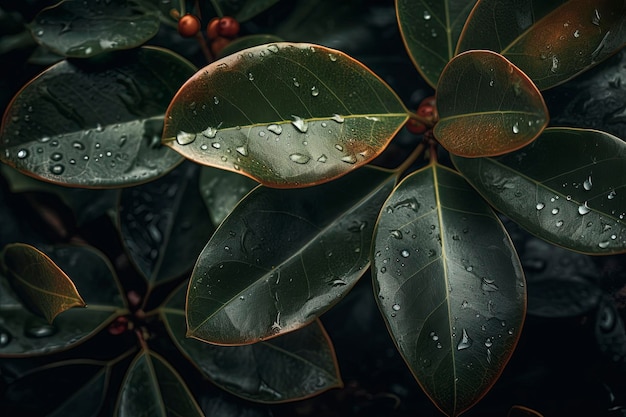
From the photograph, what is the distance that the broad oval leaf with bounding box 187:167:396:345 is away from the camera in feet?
2.47

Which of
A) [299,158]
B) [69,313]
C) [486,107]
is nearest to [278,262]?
[299,158]

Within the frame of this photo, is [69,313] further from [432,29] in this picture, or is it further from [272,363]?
[432,29]

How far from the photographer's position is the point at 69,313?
1.01 metres

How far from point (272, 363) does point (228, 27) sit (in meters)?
0.51

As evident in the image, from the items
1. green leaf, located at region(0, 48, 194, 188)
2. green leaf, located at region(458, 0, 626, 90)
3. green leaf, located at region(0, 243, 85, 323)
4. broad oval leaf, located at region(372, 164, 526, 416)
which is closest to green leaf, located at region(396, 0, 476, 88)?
green leaf, located at region(458, 0, 626, 90)

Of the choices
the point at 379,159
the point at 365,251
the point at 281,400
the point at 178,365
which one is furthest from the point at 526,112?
the point at 178,365

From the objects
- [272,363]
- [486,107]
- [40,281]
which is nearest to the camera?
[486,107]

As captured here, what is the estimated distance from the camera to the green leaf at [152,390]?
968mm

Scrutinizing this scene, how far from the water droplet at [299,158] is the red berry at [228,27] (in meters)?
0.34

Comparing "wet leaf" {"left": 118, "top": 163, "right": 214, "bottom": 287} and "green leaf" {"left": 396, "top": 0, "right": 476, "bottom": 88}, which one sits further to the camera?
"wet leaf" {"left": 118, "top": 163, "right": 214, "bottom": 287}

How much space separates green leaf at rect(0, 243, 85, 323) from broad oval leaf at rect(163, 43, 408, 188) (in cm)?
25

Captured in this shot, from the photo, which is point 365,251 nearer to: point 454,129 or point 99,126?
point 454,129

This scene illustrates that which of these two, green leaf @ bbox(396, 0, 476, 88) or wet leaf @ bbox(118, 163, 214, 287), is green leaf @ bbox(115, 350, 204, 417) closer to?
wet leaf @ bbox(118, 163, 214, 287)

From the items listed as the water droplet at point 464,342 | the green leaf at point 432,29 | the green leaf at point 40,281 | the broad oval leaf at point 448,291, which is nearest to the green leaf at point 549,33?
the green leaf at point 432,29
